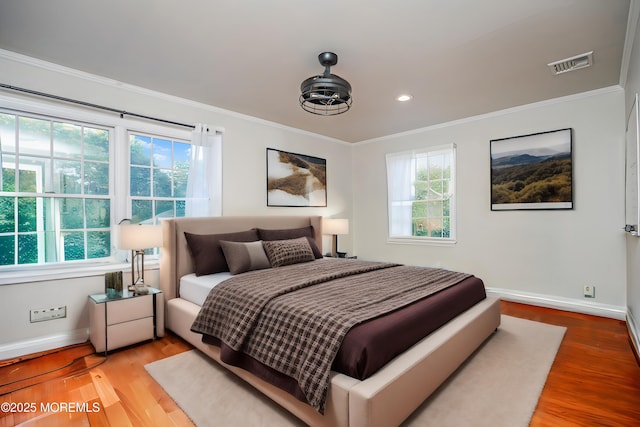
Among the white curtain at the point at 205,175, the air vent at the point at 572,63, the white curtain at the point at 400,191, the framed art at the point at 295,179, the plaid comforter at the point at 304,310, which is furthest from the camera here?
the white curtain at the point at 400,191

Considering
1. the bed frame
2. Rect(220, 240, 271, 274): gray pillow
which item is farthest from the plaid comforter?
Rect(220, 240, 271, 274): gray pillow

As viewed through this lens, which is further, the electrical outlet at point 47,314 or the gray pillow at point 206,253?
the gray pillow at point 206,253

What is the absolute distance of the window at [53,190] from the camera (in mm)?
2658

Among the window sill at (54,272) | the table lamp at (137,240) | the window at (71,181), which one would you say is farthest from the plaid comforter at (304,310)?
the window at (71,181)

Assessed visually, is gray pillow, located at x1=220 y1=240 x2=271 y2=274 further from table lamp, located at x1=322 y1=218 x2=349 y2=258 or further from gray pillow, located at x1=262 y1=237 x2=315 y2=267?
table lamp, located at x1=322 y1=218 x2=349 y2=258

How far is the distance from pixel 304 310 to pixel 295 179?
125 inches

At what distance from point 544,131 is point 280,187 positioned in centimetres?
344

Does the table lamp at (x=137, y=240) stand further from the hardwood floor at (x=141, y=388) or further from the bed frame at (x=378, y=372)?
the hardwood floor at (x=141, y=388)

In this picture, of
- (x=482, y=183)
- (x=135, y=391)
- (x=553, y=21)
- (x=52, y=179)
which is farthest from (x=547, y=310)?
(x=52, y=179)

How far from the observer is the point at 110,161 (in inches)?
123

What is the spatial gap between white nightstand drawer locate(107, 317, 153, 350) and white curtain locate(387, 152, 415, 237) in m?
3.70

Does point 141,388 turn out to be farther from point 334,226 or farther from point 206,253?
point 334,226

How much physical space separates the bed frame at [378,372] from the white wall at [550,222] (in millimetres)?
1415

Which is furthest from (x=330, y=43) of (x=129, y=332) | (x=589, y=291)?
(x=589, y=291)
